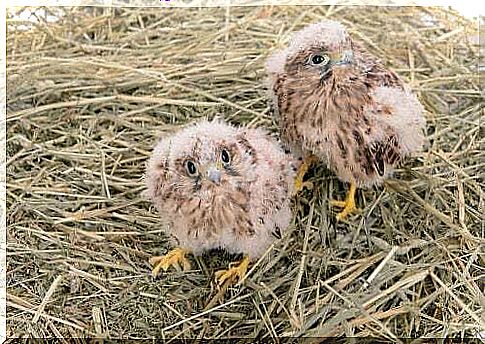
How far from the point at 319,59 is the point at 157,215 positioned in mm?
313

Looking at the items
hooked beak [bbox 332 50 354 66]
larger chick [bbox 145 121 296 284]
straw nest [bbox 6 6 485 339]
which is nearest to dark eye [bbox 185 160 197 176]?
larger chick [bbox 145 121 296 284]

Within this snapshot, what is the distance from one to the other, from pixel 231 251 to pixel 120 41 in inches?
15.5

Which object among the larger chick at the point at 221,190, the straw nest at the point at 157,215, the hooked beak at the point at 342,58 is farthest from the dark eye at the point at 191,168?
the hooked beak at the point at 342,58

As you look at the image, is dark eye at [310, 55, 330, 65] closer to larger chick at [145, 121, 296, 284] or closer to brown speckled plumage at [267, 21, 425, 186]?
brown speckled plumage at [267, 21, 425, 186]

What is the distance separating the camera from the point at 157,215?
1.13m

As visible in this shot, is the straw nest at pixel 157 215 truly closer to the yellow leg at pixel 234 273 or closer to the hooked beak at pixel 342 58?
the yellow leg at pixel 234 273

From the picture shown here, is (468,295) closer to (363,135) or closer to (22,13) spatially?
(363,135)

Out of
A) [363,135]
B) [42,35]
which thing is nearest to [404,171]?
[363,135]

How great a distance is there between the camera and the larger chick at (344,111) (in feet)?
3.58

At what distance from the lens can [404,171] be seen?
3.74 feet

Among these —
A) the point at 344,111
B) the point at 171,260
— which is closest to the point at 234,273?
the point at 171,260

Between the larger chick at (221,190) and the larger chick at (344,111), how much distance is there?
0.04 m

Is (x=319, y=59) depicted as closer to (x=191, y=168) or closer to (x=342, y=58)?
(x=342, y=58)

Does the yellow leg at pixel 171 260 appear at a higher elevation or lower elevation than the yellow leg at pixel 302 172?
lower
